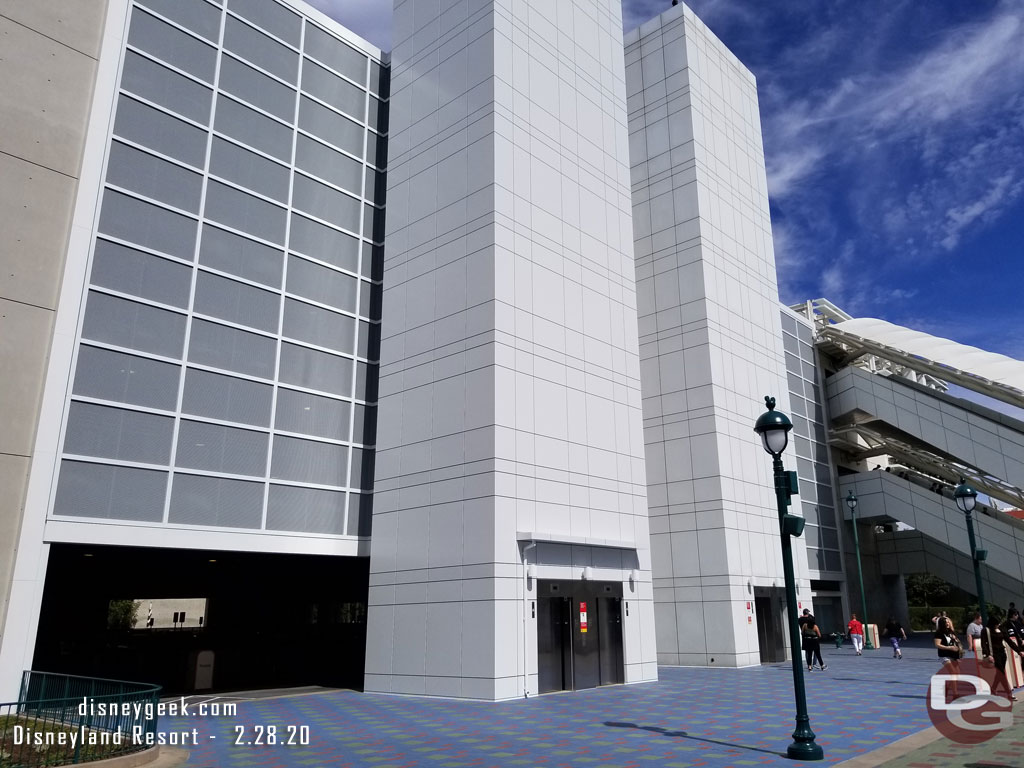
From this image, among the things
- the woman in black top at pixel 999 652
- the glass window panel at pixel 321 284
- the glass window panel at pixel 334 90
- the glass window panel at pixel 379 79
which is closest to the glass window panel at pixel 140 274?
the glass window panel at pixel 321 284

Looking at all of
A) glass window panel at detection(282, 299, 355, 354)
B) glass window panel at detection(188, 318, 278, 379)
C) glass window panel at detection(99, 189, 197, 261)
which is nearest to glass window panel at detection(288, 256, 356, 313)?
glass window panel at detection(282, 299, 355, 354)

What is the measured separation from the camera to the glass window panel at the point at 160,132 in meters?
23.6

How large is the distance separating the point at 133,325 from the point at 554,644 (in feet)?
52.1

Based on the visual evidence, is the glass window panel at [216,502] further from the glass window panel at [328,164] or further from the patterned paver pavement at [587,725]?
the glass window panel at [328,164]

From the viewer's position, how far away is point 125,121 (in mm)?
23578

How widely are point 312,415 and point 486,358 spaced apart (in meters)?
6.67

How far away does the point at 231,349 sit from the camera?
24531 millimetres

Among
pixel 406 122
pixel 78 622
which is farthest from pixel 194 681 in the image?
pixel 406 122

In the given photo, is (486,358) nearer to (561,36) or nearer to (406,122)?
(406,122)

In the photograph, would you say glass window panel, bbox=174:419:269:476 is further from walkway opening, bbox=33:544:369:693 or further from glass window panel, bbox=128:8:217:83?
glass window panel, bbox=128:8:217:83

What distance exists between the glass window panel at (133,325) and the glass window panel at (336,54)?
41.6ft

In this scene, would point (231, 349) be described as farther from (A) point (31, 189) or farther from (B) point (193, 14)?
(B) point (193, 14)

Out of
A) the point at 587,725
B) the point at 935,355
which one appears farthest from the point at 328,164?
the point at 935,355

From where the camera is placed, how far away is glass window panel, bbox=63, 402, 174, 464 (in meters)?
20.9
